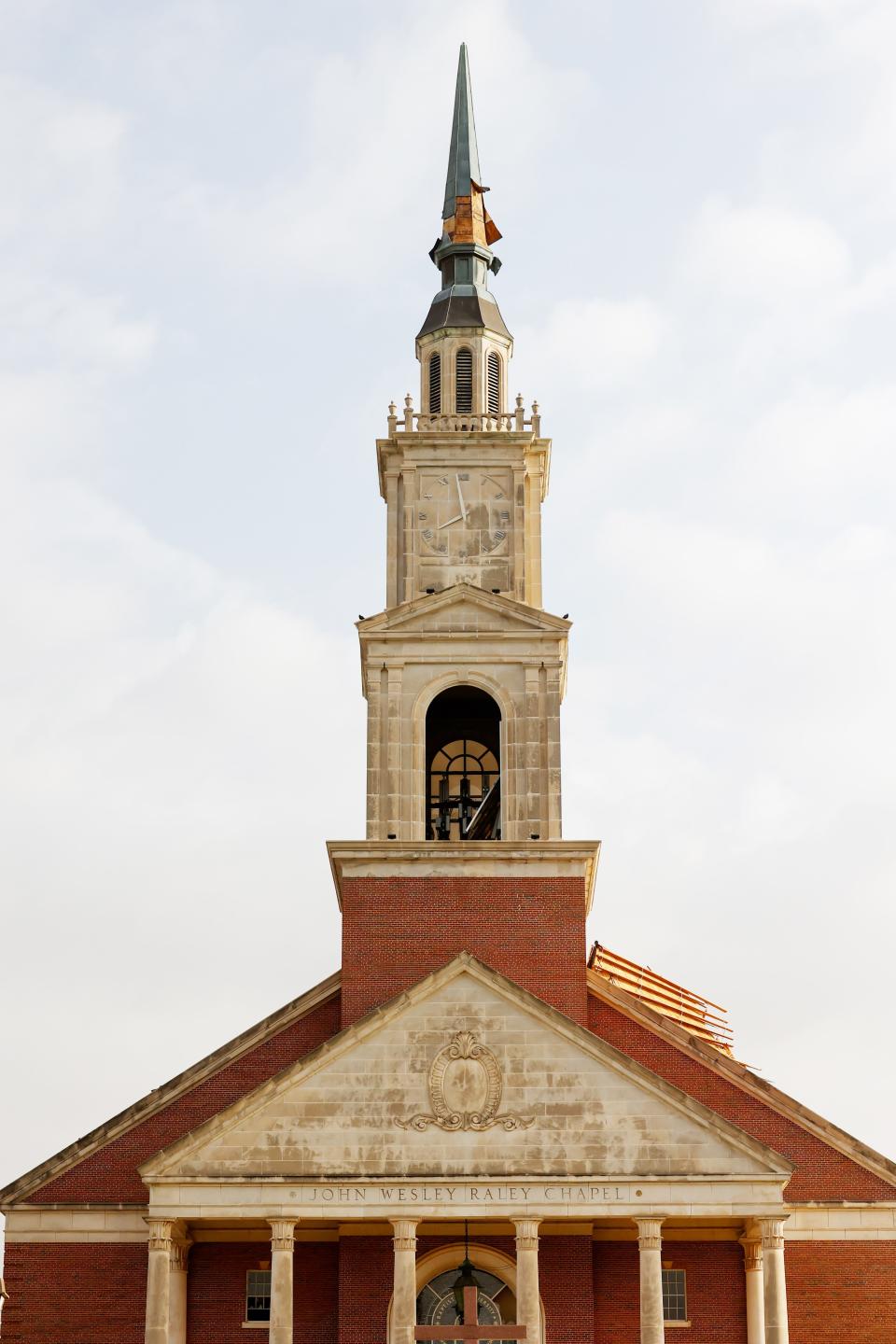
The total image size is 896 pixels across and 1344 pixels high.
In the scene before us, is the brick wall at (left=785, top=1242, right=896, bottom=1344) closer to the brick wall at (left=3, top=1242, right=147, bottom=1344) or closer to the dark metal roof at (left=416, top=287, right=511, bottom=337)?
the brick wall at (left=3, top=1242, right=147, bottom=1344)

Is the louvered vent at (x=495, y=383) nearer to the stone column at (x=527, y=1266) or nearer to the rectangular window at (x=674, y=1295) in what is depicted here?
the stone column at (x=527, y=1266)

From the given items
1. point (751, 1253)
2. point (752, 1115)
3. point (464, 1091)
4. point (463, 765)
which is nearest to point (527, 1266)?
point (464, 1091)

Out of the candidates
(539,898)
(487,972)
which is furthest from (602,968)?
(487,972)

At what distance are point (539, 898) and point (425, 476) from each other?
11.2 m

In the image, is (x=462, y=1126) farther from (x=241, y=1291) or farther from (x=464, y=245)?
(x=464, y=245)

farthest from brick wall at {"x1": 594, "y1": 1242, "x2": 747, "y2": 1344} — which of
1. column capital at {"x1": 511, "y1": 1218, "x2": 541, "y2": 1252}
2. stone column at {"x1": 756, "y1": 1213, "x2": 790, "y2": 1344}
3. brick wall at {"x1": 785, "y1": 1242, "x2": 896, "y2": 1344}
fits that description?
column capital at {"x1": 511, "y1": 1218, "x2": 541, "y2": 1252}

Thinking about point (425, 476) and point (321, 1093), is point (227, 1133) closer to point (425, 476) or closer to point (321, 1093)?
point (321, 1093)

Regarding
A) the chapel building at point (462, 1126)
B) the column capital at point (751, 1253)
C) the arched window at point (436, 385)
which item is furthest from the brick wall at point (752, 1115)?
the arched window at point (436, 385)

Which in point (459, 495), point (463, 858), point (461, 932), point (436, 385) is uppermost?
point (436, 385)

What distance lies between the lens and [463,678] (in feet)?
169

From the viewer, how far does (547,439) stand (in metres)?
54.6

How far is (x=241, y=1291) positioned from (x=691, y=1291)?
32.0 feet

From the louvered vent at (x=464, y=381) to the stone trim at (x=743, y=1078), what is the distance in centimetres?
1471

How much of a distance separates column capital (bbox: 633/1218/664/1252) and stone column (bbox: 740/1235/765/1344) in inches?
129
